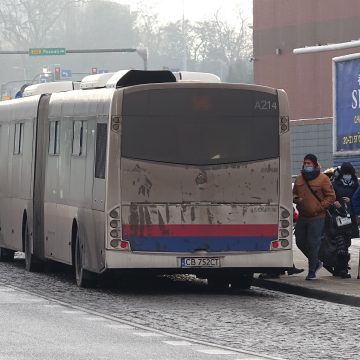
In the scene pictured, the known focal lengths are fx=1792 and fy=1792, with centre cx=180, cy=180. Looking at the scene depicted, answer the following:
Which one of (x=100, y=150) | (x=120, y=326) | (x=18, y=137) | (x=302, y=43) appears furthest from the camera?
(x=302, y=43)

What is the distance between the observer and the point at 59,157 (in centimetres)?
2462

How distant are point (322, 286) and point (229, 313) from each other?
3.26 meters

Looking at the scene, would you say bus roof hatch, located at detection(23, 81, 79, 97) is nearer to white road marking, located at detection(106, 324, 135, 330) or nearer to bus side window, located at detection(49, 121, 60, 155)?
bus side window, located at detection(49, 121, 60, 155)

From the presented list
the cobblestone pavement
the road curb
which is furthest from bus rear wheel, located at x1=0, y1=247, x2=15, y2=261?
the road curb

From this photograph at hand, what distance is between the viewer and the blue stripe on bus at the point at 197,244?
70.0 ft

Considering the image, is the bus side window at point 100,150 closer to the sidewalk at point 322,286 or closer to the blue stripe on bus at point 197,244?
the blue stripe on bus at point 197,244

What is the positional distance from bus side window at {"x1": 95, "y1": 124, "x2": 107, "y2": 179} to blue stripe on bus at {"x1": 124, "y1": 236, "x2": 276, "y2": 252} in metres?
0.99

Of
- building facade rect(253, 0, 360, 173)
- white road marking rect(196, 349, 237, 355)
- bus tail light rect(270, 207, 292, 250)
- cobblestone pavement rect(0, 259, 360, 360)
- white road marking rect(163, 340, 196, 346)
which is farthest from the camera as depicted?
building facade rect(253, 0, 360, 173)

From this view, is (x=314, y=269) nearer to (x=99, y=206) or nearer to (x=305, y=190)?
(x=305, y=190)

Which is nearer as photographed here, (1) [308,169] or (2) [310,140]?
(1) [308,169]

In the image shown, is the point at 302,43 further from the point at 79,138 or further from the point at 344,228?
the point at 79,138

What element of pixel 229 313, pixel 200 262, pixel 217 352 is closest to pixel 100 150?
pixel 200 262

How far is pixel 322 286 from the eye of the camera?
22.1 meters

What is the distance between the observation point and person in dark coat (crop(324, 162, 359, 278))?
2383 centimetres
